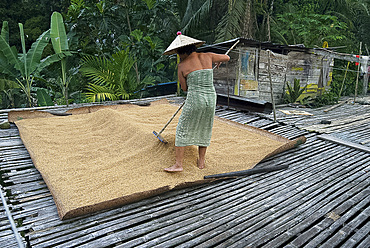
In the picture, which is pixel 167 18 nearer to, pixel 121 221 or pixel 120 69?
pixel 120 69

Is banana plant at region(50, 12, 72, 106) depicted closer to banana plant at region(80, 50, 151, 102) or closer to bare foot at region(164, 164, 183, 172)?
banana plant at region(80, 50, 151, 102)

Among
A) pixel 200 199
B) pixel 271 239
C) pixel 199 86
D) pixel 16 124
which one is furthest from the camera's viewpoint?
pixel 16 124

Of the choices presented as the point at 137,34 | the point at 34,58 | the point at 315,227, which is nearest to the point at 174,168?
the point at 315,227

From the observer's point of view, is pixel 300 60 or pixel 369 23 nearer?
pixel 300 60

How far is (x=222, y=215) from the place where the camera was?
2.00 metres

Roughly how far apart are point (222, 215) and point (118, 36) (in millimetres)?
7521

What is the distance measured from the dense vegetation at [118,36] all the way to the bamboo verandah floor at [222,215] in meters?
3.49

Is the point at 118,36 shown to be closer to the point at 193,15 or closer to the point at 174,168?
the point at 193,15

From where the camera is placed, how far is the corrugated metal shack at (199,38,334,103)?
6.43 metres

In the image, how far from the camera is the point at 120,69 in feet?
19.8

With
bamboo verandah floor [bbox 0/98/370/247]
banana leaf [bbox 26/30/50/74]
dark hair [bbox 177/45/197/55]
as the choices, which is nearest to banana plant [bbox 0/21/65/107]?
banana leaf [bbox 26/30/50/74]

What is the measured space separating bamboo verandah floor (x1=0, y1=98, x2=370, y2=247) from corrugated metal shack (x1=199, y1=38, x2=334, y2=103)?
3.60 metres

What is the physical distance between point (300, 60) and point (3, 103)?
8669mm

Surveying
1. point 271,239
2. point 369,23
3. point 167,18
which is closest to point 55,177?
point 271,239
